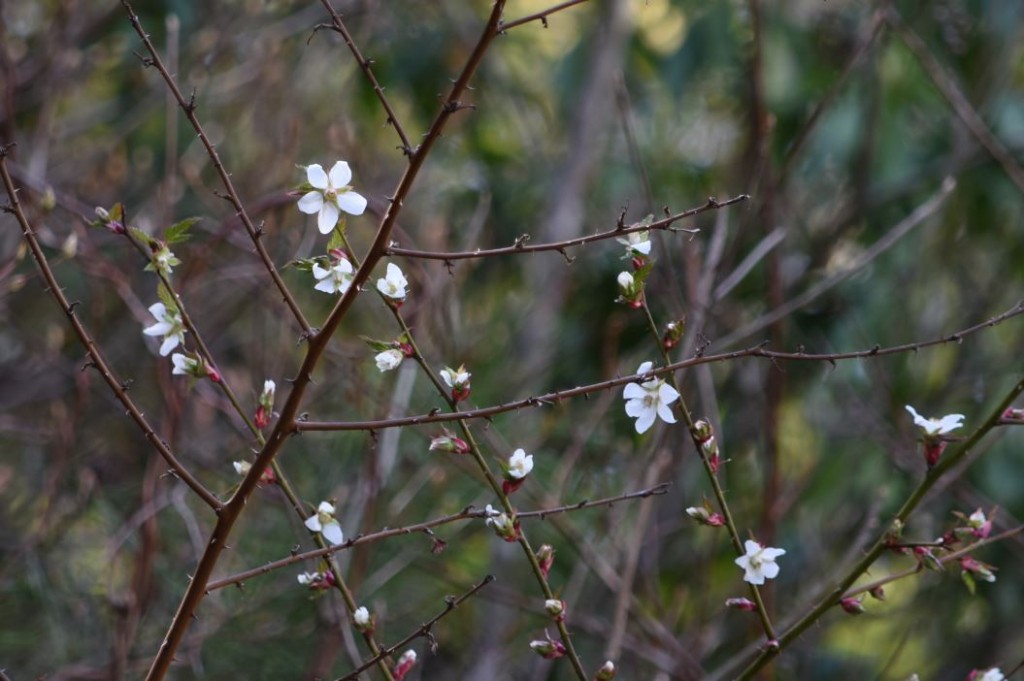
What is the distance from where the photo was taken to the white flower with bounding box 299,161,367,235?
3.31 ft

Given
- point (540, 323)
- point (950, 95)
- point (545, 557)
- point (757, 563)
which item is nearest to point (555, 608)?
point (545, 557)

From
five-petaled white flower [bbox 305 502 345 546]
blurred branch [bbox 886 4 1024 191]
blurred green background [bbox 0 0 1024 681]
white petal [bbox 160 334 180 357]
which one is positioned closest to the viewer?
white petal [bbox 160 334 180 357]

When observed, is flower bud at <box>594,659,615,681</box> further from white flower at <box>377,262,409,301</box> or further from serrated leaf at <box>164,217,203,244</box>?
serrated leaf at <box>164,217,203,244</box>

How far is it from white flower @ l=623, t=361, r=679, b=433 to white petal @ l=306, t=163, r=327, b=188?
336mm

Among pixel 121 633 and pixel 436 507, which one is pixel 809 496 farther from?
pixel 121 633

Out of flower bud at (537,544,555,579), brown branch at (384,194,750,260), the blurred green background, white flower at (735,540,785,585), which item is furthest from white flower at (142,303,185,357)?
the blurred green background

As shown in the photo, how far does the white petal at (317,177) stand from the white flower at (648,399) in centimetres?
34

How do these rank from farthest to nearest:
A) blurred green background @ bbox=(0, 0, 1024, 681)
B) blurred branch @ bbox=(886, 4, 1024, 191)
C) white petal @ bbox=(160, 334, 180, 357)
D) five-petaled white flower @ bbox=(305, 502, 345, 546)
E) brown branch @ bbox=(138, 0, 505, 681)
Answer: blurred green background @ bbox=(0, 0, 1024, 681) → blurred branch @ bbox=(886, 4, 1024, 191) → five-petaled white flower @ bbox=(305, 502, 345, 546) → white petal @ bbox=(160, 334, 180, 357) → brown branch @ bbox=(138, 0, 505, 681)

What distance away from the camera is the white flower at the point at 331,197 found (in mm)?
1009

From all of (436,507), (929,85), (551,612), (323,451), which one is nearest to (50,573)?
(323,451)

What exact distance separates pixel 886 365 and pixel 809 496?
0.51 m

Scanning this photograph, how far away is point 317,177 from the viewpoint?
101 cm

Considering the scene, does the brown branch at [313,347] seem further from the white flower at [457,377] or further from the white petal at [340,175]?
the white flower at [457,377]

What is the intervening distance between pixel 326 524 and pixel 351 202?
1.13ft
